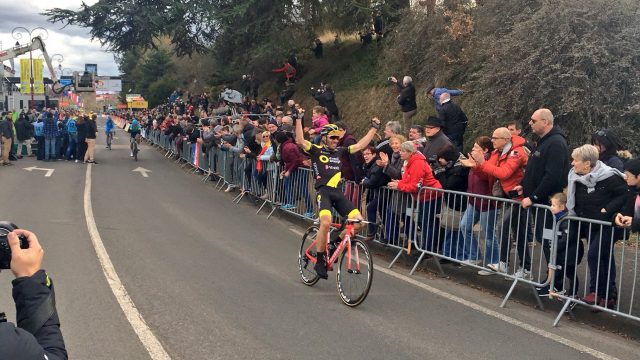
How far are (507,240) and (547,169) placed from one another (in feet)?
3.29

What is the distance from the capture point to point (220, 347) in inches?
211

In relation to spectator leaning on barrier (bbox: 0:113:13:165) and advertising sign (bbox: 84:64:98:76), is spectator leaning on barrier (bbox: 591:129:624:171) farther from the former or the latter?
advertising sign (bbox: 84:64:98:76)

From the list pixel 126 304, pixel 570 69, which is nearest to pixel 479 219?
pixel 126 304

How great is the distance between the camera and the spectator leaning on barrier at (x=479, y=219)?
25.0 feet

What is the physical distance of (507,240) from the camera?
7434 mm

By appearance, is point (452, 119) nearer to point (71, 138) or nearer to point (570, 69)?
point (570, 69)

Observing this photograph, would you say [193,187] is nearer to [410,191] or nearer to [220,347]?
[410,191]

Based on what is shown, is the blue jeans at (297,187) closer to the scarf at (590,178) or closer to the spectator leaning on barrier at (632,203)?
the scarf at (590,178)

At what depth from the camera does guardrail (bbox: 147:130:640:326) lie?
21.0 feet

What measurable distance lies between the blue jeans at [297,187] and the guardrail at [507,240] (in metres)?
0.41

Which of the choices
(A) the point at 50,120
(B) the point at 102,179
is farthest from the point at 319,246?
(A) the point at 50,120

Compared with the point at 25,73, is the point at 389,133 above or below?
below

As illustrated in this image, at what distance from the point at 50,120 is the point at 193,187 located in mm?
9970

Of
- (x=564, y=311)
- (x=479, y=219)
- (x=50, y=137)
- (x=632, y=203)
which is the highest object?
(x=632, y=203)
